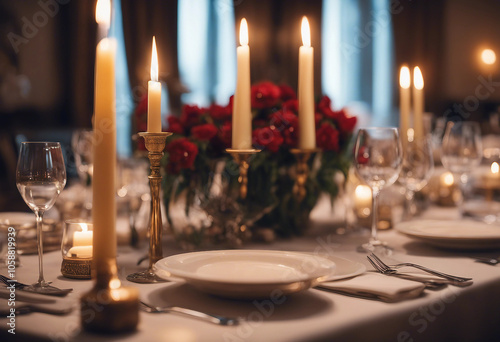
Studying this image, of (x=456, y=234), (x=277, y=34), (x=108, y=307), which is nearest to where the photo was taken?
(x=108, y=307)

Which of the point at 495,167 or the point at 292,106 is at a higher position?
the point at 292,106

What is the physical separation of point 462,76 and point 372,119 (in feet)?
3.94

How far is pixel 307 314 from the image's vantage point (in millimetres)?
700

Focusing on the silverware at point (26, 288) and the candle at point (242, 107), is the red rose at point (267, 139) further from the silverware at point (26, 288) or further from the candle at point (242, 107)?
the silverware at point (26, 288)

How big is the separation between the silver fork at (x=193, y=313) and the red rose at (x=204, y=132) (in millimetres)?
523

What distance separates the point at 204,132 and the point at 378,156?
37cm

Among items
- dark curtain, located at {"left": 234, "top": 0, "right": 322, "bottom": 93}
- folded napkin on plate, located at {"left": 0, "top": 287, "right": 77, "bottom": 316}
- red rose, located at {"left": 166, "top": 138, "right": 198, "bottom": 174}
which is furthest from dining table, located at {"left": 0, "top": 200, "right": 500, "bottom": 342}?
dark curtain, located at {"left": 234, "top": 0, "right": 322, "bottom": 93}

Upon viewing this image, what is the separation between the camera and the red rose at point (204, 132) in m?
1.18

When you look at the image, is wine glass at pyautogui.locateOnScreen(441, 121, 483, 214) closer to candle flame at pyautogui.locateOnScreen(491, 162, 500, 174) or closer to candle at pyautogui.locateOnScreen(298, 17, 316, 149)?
candle flame at pyautogui.locateOnScreen(491, 162, 500, 174)

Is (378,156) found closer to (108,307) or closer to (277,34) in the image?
(108,307)

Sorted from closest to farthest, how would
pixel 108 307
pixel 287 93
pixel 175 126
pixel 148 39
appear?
pixel 108 307
pixel 175 126
pixel 287 93
pixel 148 39

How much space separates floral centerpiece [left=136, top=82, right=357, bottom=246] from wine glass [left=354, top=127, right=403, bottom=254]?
171 mm

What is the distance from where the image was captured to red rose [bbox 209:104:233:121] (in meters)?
1.26

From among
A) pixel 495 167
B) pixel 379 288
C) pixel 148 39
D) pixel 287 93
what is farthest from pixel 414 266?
pixel 148 39
